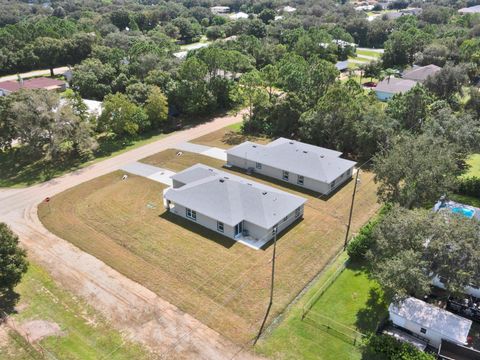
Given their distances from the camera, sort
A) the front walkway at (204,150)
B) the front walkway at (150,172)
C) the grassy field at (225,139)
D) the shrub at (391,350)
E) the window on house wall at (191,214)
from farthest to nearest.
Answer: the grassy field at (225,139), the front walkway at (204,150), the front walkway at (150,172), the window on house wall at (191,214), the shrub at (391,350)

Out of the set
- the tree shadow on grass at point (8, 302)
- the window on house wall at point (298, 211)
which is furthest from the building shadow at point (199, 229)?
the tree shadow on grass at point (8, 302)

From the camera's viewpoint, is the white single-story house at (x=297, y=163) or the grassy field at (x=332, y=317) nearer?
the grassy field at (x=332, y=317)

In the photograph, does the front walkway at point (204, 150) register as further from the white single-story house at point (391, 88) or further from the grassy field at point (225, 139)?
the white single-story house at point (391, 88)

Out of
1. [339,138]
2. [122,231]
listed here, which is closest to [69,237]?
[122,231]

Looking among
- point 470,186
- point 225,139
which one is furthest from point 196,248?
point 470,186

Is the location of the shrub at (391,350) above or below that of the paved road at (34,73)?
above

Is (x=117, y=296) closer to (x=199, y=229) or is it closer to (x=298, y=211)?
(x=199, y=229)
